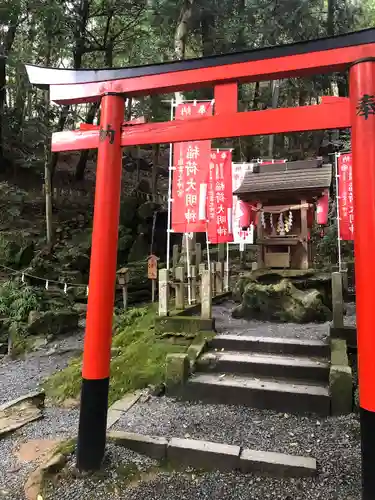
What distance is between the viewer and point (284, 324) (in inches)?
281

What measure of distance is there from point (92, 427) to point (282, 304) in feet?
16.5

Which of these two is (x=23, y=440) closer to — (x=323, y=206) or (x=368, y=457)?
(x=368, y=457)

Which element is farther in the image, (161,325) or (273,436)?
(161,325)

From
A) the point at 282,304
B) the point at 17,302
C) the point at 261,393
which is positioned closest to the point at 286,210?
the point at 282,304

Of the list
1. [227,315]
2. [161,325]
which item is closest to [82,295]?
[227,315]

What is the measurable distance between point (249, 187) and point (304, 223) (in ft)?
4.97

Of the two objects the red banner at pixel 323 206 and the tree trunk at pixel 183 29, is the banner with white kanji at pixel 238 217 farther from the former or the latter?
the tree trunk at pixel 183 29

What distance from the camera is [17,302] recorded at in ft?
33.6

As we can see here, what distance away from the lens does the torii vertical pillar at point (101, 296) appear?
329 centimetres

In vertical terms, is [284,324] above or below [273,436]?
above

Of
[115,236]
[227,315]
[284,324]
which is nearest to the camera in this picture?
[115,236]

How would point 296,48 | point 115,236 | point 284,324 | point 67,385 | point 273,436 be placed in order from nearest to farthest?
point 296,48 → point 115,236 → point 273,436 → point 67,385 → point 284,324

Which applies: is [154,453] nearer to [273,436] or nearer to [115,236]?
[273,436]

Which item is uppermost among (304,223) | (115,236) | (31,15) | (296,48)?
(31,15)
